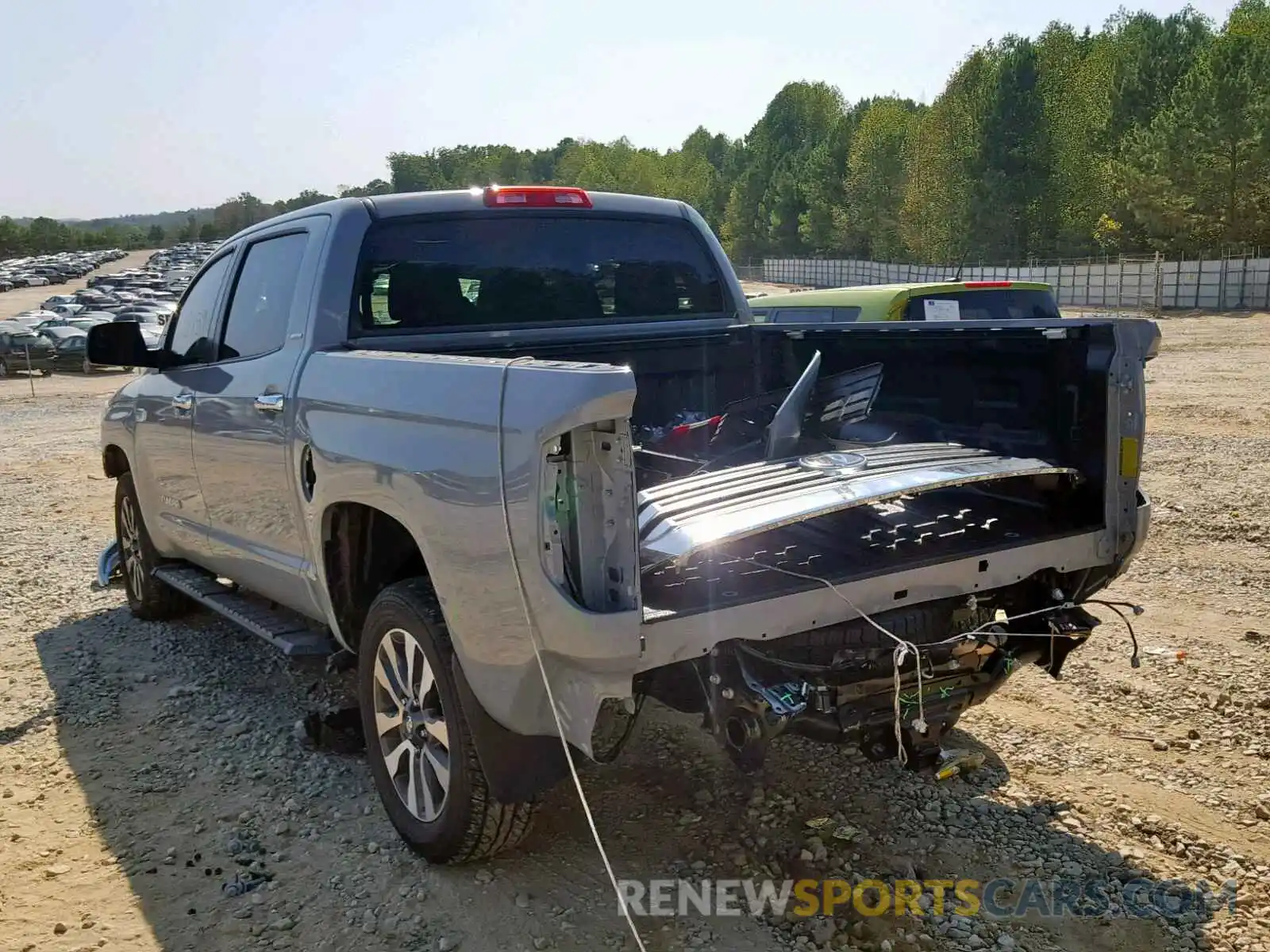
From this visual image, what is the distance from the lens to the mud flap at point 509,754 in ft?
A: 10.0

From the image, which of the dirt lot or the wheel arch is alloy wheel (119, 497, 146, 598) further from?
the wheel arch

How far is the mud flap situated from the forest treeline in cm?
3199

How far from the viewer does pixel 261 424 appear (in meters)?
4.15

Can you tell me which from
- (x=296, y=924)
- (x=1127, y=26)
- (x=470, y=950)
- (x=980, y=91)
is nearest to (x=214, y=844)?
(x=296, y=924)

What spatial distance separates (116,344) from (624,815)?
325 centimetres

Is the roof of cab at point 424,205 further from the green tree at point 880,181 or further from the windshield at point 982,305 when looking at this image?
the green tree at point 880,181

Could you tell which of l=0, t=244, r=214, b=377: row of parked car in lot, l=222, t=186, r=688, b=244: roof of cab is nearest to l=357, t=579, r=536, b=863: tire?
l=222, t=186, r=688, b=244: roof of cab

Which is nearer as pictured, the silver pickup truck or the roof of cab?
the silver pickup truck

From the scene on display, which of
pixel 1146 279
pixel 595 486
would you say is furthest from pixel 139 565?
pixel 1146 279

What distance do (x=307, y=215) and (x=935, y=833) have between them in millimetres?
3333

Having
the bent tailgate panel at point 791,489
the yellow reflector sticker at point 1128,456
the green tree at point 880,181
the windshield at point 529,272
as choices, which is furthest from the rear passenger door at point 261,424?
the green tree at point 880,181

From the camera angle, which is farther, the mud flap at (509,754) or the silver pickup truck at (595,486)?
the mud flap at (509,754)

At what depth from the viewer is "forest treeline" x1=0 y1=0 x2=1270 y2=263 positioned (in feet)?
144

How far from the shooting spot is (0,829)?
3883 mm
